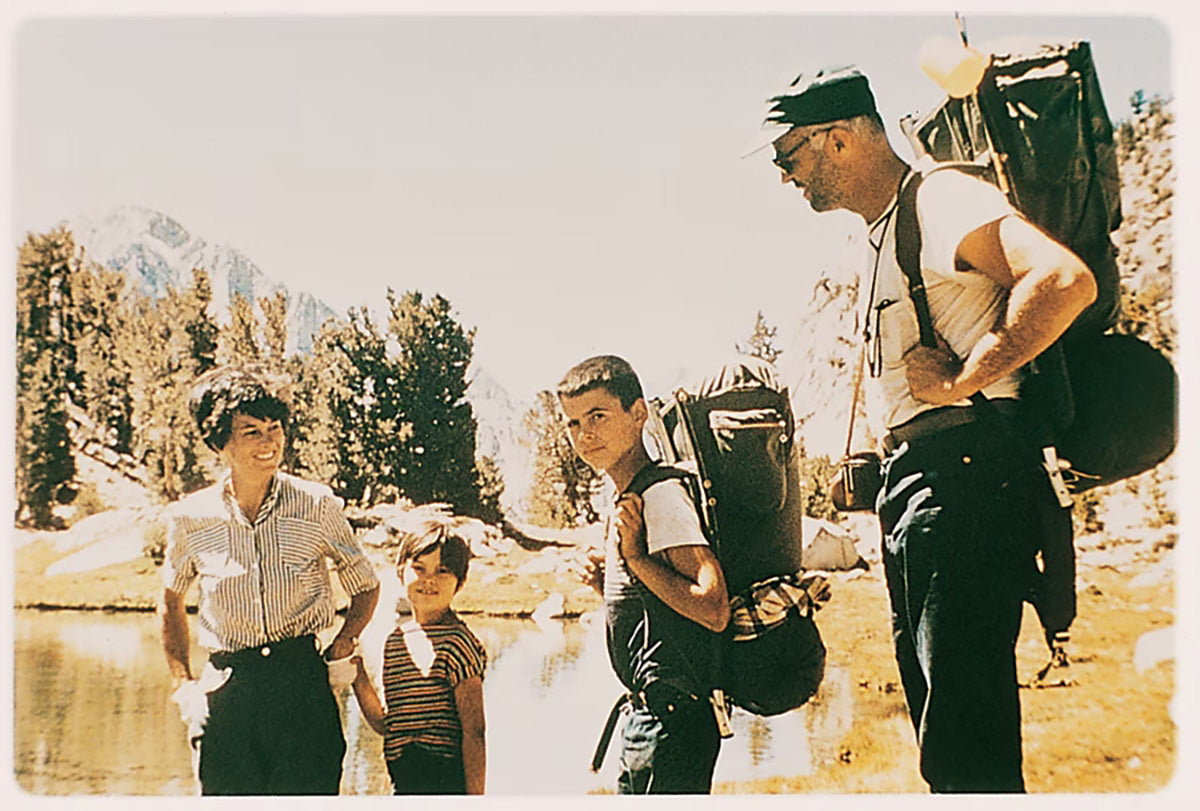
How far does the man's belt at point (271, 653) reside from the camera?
324cm

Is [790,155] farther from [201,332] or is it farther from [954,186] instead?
[201,332]

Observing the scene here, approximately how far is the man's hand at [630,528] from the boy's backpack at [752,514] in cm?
4

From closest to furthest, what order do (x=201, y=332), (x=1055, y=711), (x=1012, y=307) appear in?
(x=1012, y=307)
(x=1055, y=711)
(x=201, y=332)

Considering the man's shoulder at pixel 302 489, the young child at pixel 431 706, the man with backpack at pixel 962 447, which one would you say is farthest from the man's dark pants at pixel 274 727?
the man with backpack at pixel 962 447

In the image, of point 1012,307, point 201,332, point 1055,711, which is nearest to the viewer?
point 1012,307

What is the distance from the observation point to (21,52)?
3379 mm

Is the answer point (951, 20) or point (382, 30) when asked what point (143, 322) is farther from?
point (951, 20)

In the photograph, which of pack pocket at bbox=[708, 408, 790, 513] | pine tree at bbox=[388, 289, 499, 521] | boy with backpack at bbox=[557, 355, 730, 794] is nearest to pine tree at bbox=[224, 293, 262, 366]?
pine tree at bbox=[388, 289, 499, 521]

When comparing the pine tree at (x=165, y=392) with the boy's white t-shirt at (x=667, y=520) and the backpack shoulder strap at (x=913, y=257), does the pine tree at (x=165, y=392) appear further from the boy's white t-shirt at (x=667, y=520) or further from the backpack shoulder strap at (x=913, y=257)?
the backpack shoulder strap at (x=913, y=257)

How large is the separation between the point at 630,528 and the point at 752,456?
0.39 metres

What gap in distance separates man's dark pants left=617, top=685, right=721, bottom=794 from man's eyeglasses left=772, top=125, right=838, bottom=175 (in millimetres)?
1487

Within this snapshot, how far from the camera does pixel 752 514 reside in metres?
3.30

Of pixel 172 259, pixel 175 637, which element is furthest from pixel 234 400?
pixel 175 637

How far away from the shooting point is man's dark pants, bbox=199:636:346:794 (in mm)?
3242
